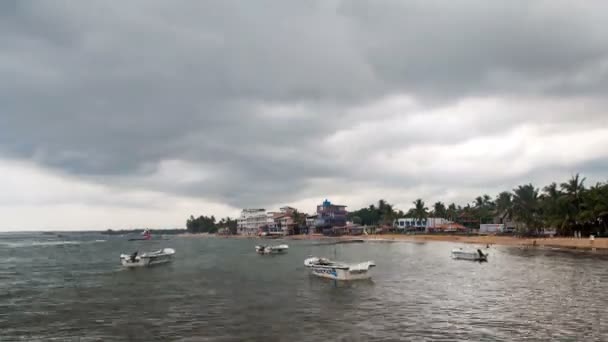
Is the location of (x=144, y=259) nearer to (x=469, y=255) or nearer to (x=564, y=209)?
(x=469, y=255)

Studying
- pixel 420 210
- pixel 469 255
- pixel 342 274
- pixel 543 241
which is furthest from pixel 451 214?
pixel 342 274

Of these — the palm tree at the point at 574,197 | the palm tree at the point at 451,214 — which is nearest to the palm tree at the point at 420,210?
the palm tree at the point at 451,214

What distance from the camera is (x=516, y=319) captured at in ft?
88.1

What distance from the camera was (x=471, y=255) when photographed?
236 feet

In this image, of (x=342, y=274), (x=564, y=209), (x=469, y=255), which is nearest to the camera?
(x=342, y=274)

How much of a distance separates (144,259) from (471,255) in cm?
5468

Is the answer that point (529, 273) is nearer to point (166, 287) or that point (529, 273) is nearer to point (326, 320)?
point (326, 320)

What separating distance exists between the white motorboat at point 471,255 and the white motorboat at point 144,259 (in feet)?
170

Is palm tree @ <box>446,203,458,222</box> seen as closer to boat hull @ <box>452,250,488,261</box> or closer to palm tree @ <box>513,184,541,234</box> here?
palm tree @ <box>513,184,541,234</box>

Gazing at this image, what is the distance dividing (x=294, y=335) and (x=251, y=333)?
251cm

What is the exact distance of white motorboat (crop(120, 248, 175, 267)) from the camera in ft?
223

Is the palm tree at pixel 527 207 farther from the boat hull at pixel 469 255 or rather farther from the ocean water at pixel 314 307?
the ocean water at pixel 314 307

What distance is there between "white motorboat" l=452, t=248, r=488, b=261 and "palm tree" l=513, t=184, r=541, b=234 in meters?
55.7

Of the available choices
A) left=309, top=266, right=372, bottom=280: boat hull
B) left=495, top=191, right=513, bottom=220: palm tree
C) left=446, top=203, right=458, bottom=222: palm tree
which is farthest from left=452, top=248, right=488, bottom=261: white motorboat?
left=446, top=203, right=458, bottom=222: palm tree
